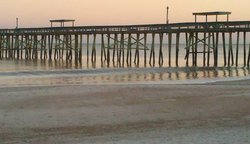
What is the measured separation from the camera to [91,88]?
1936 cm

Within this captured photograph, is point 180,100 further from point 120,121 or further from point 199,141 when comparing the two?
point 199,141

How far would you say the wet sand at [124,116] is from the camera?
9633mm

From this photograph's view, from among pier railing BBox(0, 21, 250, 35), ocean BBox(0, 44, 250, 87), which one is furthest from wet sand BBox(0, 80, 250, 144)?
pier railing BBox(0, 21, 250, 35)

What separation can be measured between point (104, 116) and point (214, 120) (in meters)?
2.71

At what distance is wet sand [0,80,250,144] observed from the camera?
9.63 meters

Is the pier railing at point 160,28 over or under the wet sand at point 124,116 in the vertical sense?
over

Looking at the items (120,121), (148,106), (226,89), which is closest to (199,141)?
(120,121)

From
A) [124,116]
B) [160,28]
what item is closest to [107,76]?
[160,28]

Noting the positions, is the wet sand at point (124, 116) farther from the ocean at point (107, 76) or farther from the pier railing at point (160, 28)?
the pier railing at point (160, 28)

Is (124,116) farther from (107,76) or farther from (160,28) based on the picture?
(160,28)

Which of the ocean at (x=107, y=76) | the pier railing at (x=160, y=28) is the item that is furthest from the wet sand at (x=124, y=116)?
the pier railing at (x=160, y=28)

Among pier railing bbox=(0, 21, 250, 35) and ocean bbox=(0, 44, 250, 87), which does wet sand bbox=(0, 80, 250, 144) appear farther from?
pier railing bbox=(0, 21, 250, 35)

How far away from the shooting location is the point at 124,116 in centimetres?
1228

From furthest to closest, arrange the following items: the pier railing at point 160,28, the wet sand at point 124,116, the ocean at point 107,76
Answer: the pier railing at point 160,28, the ocean at point 107,76, the wet sand at point 124,116
